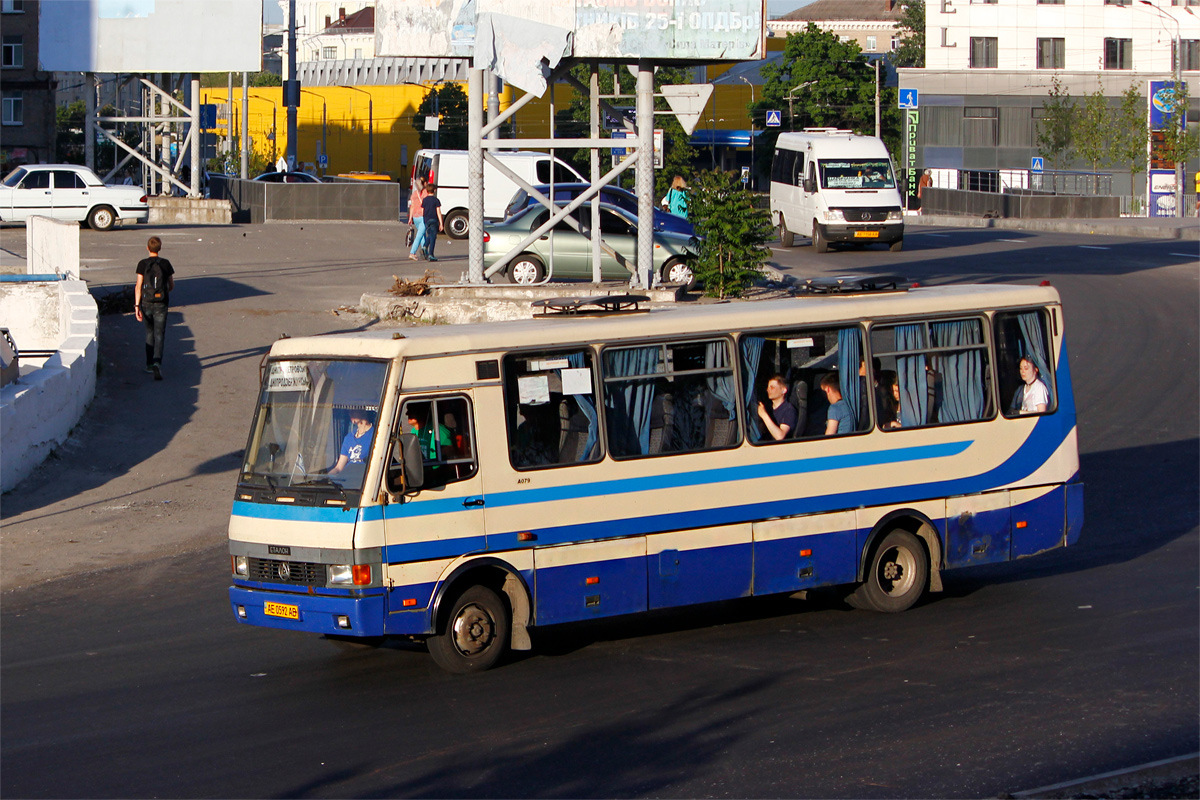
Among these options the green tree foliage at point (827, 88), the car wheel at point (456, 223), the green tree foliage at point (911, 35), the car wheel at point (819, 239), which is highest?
the green tree foliage at point (911, 35)

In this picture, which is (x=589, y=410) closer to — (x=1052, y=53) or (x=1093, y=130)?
(x=1093, y=130)

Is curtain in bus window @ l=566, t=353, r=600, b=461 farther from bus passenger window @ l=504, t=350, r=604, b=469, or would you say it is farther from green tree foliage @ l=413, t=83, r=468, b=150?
green tree foliage @ l=413, t=83, r=468, b=150

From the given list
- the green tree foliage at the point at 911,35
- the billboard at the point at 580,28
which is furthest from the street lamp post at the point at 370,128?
the billboard at the point at 580,28

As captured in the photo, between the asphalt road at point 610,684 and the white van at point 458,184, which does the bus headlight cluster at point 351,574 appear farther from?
the white van at point 458,184

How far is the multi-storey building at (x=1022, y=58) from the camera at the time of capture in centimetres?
7806

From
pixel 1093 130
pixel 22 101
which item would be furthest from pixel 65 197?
pixel 1093 130

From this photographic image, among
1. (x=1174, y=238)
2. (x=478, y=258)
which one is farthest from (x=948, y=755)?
(x=1174, y=238)

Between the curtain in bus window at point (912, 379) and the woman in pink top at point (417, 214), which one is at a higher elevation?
the woman in pink top at point (417, 214)

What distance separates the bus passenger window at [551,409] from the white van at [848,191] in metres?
26.3

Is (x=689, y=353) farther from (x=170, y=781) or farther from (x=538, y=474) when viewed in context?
(x=170, y=781)

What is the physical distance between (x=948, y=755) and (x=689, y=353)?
3531mm

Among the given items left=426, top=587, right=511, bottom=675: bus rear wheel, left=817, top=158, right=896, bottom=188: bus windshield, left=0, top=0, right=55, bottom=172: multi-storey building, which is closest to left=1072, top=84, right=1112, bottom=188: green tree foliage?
left=817, top=158, right=896, bottom=188: bus windshield

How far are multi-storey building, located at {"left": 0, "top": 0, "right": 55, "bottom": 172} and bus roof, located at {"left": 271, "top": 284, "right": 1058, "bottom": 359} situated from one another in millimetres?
79080

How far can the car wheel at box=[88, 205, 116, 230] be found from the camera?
130ft
